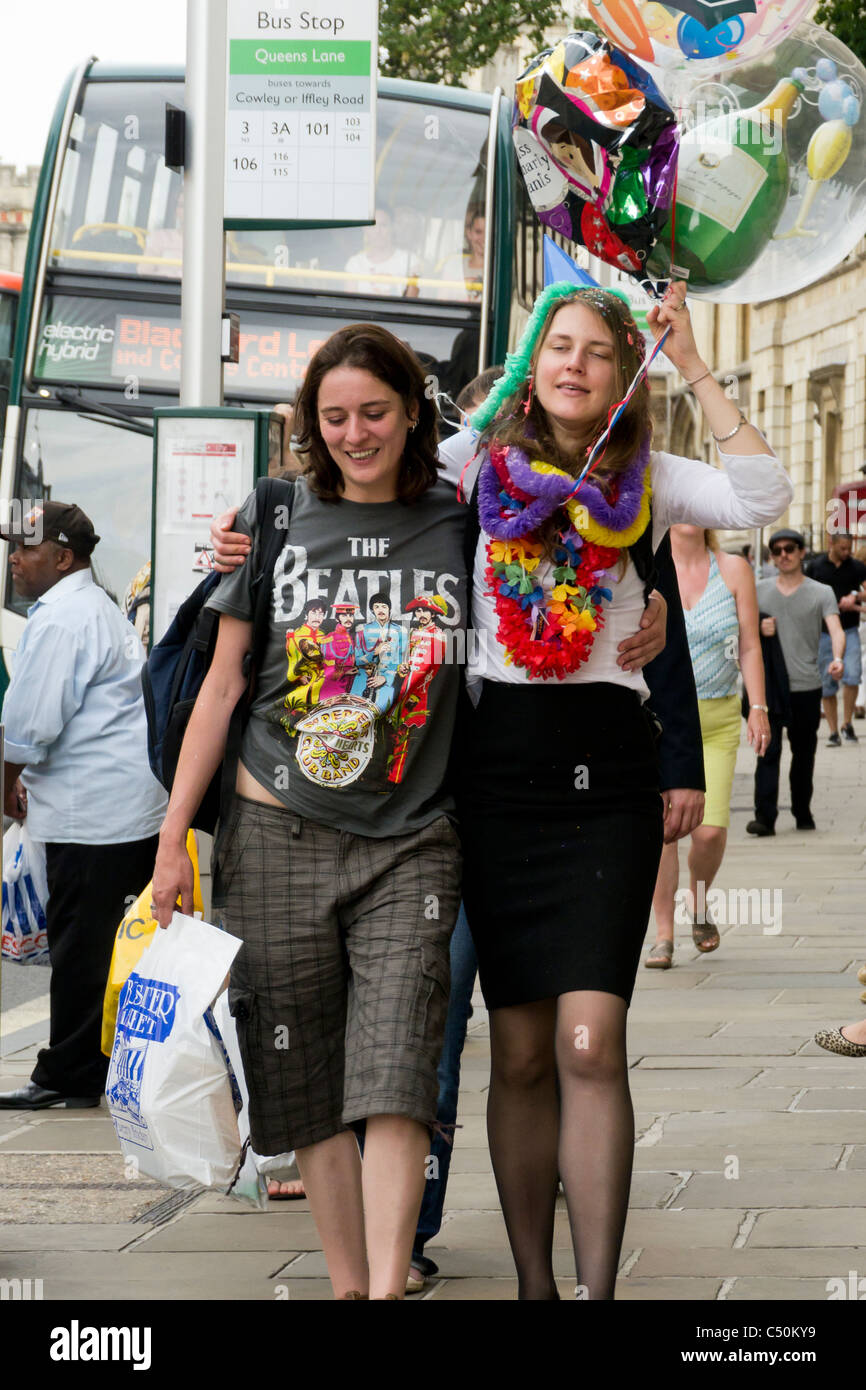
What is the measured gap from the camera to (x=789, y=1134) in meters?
5.46

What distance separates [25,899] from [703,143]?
135 inches

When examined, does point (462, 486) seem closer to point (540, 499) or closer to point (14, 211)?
point (540, 499)

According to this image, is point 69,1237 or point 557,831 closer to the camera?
point 557,831

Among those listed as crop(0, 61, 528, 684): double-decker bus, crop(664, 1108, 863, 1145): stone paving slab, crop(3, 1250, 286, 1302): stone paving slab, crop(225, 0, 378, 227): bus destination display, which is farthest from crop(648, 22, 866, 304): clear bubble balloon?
crop(0, 61, 528, 684): double-decker bus

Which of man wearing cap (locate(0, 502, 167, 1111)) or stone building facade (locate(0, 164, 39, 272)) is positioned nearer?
man wearing cap (locate(0, 502, 167, 1111))

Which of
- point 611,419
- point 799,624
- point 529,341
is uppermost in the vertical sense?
point 529,341

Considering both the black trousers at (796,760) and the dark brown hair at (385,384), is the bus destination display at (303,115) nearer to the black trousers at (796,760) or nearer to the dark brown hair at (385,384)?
the dark brown hair at (385,384)

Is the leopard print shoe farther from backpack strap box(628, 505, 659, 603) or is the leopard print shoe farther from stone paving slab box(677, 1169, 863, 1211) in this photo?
backpack strap box(628, 505, 659, 603)

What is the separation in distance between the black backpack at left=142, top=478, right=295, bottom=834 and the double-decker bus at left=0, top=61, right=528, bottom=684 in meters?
7.63

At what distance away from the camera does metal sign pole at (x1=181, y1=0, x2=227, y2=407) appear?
229 inches

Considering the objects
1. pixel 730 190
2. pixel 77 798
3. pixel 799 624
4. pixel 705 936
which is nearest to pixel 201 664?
pixel 730 190

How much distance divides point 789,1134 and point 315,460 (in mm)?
2647

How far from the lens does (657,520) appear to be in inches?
152

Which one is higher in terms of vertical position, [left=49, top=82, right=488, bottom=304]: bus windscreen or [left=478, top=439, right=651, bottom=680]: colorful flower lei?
[left=49, top=82, right=488, bottom=304]: bus windscreen
